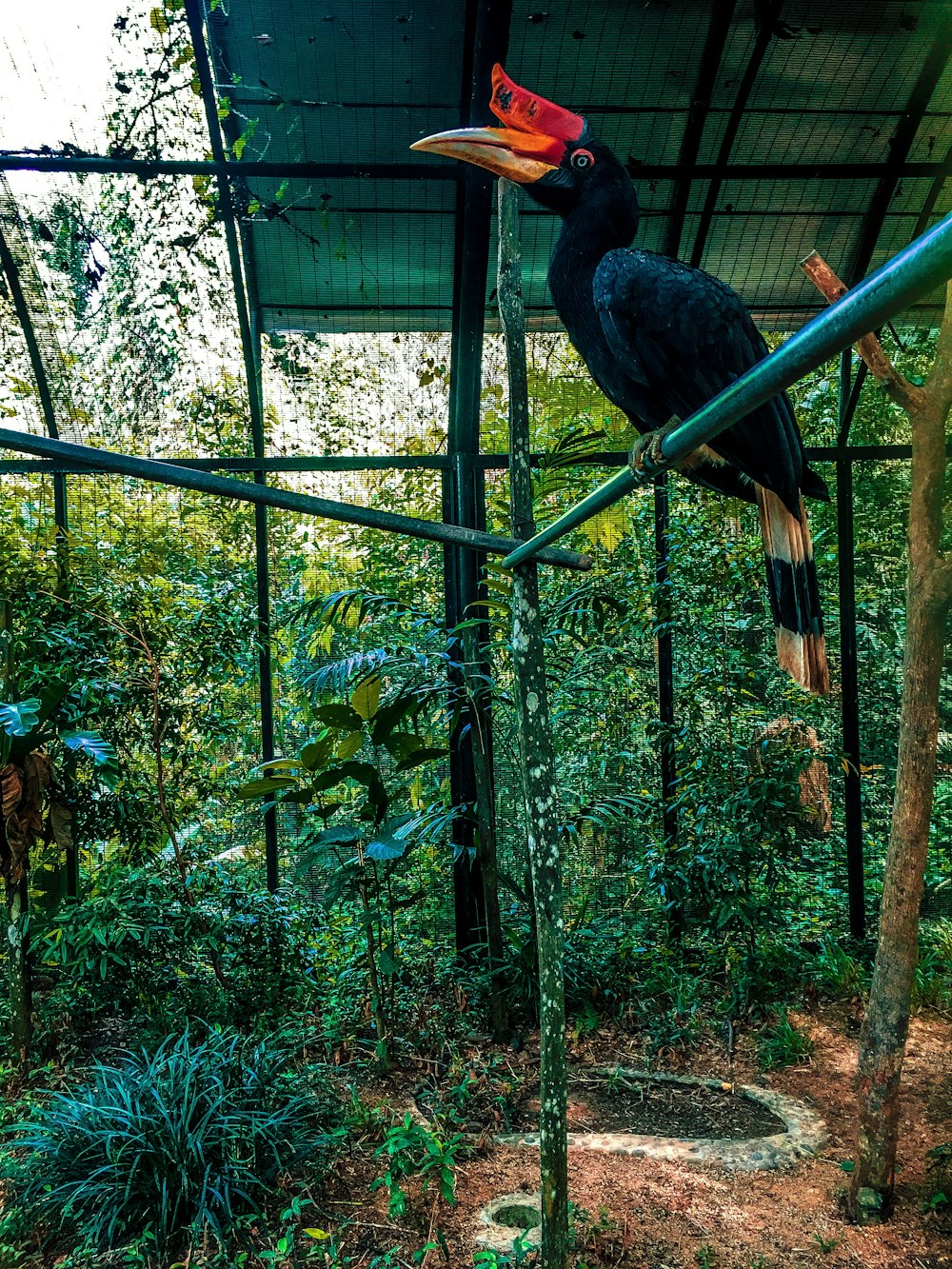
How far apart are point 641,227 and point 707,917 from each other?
2.90 m

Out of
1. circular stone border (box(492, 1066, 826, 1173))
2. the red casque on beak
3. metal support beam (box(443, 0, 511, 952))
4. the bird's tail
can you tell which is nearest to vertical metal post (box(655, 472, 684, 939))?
metal support beam (box(443, 0, 511, 952))

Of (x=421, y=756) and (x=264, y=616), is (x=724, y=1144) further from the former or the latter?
(x=264, y=616)

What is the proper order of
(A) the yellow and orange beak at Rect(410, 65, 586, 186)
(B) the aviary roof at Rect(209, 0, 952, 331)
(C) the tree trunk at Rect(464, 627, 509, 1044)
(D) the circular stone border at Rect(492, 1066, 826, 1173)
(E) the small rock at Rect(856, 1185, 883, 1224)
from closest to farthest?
(A) the yellow and orange beak at Rect(410, 65, 586, 186) < (E) the small rock at Rect(856, 1185, 883, 1224) < (D) the circular stone border at Rect(492, 1066, 826, 1173) < (C) the tree trunk at Rect(464, 627, 509, 1044) < (B) the aviary roof at Rect(209, 0, 952, 331)

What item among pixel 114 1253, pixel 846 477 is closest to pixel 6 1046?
pixel 114 1253

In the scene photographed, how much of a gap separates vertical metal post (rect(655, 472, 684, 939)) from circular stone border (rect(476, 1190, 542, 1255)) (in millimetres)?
1482

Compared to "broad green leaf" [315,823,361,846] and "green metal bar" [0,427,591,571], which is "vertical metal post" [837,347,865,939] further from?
"green metal bar" [0,427,591,571]

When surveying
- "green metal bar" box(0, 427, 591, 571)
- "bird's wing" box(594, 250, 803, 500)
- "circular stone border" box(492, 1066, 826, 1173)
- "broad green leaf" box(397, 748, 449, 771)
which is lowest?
"circular stone border" box(492, 1066, 826, 1173)

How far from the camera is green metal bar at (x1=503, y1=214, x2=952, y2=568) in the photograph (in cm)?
62

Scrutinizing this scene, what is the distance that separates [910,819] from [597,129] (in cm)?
293

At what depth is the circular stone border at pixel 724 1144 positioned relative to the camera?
2531mm

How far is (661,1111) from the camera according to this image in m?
2.89

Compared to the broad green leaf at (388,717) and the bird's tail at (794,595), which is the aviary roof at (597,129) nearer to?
the broad green leaf at (388,717)

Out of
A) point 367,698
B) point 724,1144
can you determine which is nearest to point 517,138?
point 367,698

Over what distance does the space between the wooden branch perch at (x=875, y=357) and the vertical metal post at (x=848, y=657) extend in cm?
173
